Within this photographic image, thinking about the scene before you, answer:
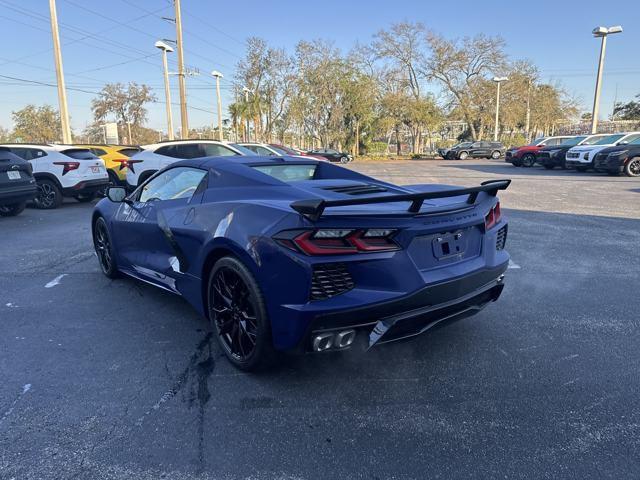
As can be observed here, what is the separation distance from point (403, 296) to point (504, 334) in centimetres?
154

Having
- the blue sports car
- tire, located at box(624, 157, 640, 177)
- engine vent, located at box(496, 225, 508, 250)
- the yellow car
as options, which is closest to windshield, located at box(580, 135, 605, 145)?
tire, located at box(624, 157, 640, 177)

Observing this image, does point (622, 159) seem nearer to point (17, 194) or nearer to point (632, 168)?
point (632, 168)

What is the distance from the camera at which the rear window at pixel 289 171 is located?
375 centimetres

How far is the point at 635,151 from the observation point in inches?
677

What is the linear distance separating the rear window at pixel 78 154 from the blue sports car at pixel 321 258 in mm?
8859

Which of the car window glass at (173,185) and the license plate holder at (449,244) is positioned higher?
the car window glass at (173,185)

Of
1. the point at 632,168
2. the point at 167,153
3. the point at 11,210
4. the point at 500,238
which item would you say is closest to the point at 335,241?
the point at 500,238

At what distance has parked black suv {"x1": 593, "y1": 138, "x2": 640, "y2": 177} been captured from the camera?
56.5 feet

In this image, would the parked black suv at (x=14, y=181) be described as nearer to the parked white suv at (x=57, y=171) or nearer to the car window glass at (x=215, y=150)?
the parked white suv at (x=57, y=171)

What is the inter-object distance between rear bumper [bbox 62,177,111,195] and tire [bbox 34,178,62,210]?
193 mm

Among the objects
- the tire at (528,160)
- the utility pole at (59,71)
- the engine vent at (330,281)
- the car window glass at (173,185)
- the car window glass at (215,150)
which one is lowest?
the tire at (528,160)

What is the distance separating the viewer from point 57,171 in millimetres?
10844

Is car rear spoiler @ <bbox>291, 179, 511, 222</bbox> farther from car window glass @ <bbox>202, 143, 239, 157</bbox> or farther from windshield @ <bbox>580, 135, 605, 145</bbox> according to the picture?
windshield @ <bbox>580, 135, 605, 145</bbox>

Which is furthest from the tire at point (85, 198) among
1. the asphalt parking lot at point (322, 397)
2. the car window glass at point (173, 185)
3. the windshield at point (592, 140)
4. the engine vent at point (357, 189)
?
the windshield at point (592, 140)
